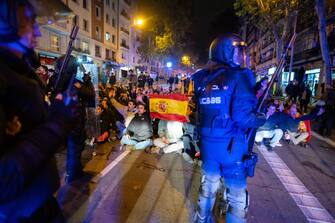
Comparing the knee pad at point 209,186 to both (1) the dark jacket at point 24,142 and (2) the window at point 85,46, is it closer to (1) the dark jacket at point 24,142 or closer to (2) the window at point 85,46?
(1) the dark jacket at point 24,142

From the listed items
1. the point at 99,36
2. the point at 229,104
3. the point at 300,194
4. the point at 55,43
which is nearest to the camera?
the point at 229,104

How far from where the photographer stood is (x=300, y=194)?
433 cm

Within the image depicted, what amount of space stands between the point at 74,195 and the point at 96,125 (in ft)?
11.6

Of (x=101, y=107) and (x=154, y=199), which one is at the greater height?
(x=101, y=107)

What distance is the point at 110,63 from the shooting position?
39906 mm

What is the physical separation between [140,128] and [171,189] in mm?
2797

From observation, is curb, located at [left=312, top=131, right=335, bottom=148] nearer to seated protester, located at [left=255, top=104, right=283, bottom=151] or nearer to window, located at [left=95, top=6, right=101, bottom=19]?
seated protester, located at [left=255, top=104, right=283, bottom=151]

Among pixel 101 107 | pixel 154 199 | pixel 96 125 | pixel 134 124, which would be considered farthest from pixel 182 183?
pixel 101 107

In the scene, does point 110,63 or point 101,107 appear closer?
point 101,107

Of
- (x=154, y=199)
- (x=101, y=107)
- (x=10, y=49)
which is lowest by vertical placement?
(x=154, y=199)

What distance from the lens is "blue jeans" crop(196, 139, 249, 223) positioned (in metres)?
2.48

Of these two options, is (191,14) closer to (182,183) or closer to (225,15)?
(225,15)

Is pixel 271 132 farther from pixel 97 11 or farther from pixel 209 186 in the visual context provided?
pixel 97 11

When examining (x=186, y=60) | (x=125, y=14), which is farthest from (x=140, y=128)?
(x=186, y=60)
